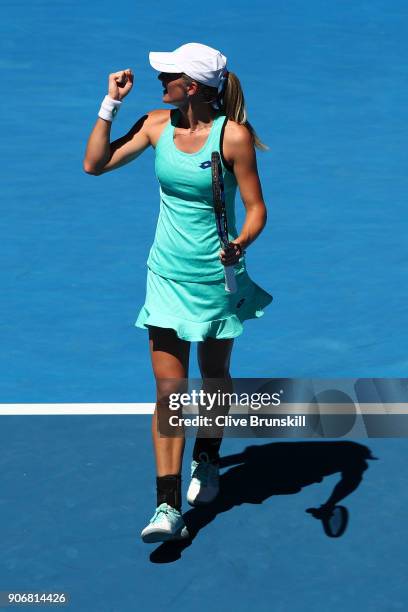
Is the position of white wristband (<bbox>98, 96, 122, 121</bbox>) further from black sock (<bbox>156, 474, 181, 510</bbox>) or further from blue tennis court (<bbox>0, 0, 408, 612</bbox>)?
blue tennis court (<bbox>0, 0, 408, 612</bbox>)

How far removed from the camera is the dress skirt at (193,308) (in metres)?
6.39

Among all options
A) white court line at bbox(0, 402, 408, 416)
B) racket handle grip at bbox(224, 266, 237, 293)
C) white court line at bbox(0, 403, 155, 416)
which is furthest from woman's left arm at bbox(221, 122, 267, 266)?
white court line at bbox(0, 403, 155, 416)

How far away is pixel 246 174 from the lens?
20.7 feet

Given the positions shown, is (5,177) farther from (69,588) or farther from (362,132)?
(69,588)

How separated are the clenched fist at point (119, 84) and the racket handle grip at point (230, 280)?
1020 millimetres

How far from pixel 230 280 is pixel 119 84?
3.70 ft

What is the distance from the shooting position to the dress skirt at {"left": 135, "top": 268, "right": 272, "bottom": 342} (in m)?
6.39

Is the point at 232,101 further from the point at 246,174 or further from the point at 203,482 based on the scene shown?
the point at 203,482

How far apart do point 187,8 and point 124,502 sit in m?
9.32

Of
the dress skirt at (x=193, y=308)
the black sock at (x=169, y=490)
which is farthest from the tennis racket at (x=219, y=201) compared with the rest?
the black sock at (x=169, y=490)

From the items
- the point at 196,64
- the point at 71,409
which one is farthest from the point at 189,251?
the point at 71,409

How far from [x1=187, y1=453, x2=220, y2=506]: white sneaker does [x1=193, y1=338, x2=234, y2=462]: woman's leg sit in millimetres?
37

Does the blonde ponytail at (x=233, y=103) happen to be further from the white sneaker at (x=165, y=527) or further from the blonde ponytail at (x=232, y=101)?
the white sneaker at (x=165, y=527)

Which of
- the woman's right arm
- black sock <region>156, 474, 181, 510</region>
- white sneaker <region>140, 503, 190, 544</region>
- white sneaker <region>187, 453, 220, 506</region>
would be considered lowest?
white sneaker <region>140, 503, 190, 544</region>
